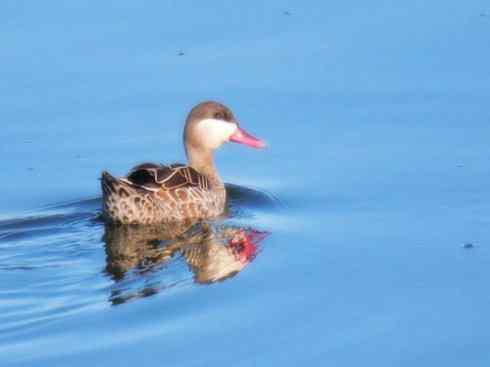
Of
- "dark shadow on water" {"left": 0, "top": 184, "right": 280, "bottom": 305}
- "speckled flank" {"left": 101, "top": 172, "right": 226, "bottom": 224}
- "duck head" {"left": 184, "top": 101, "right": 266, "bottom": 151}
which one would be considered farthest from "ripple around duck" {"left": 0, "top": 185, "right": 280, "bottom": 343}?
"duck head" {"left": 184, "top": 101, "right": 266, "bottom": 151}

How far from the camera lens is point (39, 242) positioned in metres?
11.7

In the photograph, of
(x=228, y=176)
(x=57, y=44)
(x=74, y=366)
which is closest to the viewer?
(x=74, y=366)

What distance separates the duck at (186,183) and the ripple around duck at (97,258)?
0.17 metres

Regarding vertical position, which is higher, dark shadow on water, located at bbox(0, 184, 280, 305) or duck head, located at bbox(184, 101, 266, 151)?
duck head, located at bbox(184, 101, 266, 151)

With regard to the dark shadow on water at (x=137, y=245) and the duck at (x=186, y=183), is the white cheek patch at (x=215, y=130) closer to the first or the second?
the duck at (x=186, y=183)

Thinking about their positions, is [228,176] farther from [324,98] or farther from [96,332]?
[96,332]

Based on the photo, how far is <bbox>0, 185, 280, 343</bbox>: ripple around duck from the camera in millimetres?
10086

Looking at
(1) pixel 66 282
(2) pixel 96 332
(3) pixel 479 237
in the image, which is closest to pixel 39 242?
(1) pixel 66 282

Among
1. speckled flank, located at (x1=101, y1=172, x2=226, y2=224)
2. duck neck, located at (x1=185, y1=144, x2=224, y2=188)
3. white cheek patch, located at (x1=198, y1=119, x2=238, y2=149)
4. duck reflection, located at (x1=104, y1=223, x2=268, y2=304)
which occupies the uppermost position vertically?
white cheek patch, located at (x1=198, y1=119, x2=238, y2=149)

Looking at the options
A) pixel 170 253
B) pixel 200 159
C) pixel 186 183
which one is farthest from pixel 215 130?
pixel 170 253

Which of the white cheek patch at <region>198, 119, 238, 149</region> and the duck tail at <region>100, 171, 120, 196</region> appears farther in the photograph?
the white cheek patch at <region>198, 119, 238, 149</region>

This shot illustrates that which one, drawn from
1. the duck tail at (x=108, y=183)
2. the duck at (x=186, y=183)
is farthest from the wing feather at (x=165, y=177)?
the duck tail at (x=108, y=183)

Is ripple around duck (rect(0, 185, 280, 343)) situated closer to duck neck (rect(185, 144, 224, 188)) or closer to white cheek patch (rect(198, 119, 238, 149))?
duck neck (rect(185, 144, 224, 188))

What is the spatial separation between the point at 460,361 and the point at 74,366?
2.51 meters
